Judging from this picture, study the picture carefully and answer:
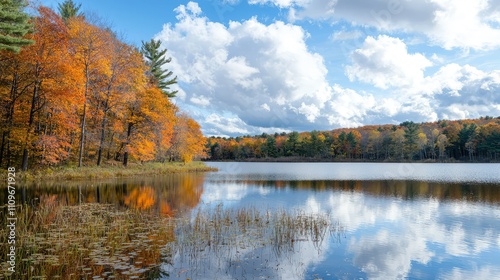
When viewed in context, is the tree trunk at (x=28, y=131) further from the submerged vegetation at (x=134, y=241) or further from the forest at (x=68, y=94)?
the submerged vegetation at (x=134, y=241)

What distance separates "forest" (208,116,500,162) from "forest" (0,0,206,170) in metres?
104

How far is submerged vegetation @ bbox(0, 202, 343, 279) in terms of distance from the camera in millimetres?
8133

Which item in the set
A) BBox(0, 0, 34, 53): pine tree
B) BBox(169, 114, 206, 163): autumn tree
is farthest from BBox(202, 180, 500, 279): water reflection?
BBox(169, 114, 206, 163): autumn tree

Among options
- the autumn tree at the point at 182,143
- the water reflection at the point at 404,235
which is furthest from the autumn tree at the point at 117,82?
the autumn tree at the point at 182,143

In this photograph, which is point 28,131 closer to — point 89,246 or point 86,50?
point 86,50

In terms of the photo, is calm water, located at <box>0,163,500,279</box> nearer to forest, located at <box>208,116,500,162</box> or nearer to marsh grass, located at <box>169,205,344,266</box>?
marsh grass, located at <box>169,205,344,266</box>

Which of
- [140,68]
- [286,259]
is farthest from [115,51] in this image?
[286,259]

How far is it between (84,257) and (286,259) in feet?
18.1

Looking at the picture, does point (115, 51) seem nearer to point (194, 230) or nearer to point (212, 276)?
point (194, 230)

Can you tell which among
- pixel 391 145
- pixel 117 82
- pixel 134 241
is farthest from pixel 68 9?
pixel 391 145

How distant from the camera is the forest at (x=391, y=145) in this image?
11319cm

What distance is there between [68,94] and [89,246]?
22.1m

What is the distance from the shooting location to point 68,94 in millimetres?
27969

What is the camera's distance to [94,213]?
14.8 meters
